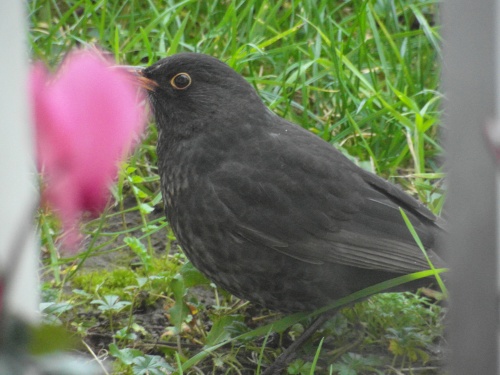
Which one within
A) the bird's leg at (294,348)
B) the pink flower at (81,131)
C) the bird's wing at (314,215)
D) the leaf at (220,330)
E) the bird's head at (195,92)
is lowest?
the bird's leg at (294,348)

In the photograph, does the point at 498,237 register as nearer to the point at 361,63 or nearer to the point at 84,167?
the point at 84,167

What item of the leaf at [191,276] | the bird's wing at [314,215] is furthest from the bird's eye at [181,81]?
the leaf at [191,276]

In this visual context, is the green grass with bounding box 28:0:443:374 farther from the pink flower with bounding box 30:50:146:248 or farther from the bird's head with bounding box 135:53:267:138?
the pink flower with bounding box 30:50:146:248

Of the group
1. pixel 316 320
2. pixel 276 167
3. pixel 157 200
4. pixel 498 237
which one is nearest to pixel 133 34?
pixel 157 200

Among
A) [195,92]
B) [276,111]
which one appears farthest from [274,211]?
[276,111]

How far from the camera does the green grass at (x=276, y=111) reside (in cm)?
280

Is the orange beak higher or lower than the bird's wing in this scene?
higher

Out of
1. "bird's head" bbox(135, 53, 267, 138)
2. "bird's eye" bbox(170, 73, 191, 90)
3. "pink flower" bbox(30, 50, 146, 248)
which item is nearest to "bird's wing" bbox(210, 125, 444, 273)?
"bird's head" bbox(135, 53, 267, 138)

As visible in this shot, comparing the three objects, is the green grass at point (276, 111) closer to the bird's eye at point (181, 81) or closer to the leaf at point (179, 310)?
the leaf at point (179, 310)

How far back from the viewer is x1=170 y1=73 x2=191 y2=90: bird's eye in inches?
118

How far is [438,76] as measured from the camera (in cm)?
396

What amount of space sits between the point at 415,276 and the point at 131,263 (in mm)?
1161

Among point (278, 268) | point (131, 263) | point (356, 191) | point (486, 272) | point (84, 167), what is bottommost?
point (131, 263)

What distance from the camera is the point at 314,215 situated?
9.16 ft
